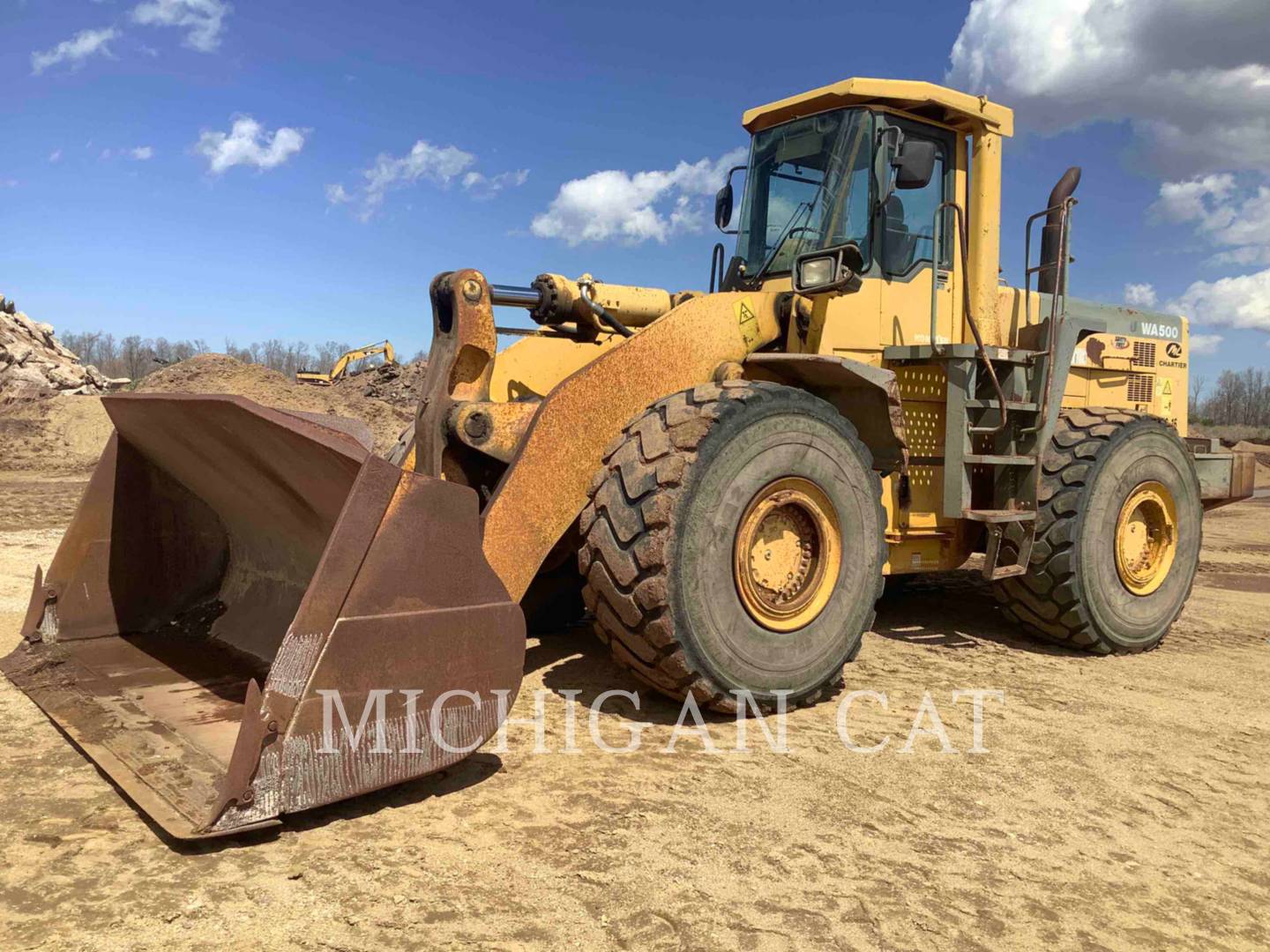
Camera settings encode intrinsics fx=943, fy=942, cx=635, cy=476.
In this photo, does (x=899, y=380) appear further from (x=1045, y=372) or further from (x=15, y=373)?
(x=15, y=373)

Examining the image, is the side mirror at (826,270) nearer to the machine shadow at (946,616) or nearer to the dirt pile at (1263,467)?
the machine shadow at (946,616)

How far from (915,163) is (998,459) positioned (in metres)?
1.63

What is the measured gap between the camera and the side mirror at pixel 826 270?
4.44 metres

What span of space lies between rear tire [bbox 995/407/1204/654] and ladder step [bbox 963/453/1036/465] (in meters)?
0.25

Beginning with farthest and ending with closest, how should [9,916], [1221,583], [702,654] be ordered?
1. [1221,583]
2. [702,654]
3. [9,916]

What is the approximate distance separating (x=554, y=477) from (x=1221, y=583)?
7.90 meters

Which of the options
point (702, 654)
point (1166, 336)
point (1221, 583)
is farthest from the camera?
point (1221, 583)

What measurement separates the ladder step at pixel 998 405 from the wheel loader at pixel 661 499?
42mm

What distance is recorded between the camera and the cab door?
4969mm

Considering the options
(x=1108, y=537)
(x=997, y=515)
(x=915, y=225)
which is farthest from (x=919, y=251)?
(x=1108, y=537)

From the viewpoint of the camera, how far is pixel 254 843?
2.63 m

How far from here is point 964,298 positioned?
17.4 feet

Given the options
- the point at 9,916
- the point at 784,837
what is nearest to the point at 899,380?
the point at 784,837

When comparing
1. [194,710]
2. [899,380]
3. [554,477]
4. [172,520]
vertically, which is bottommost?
[194,710]
